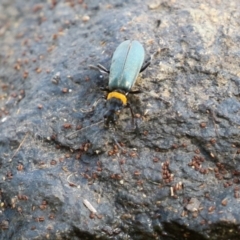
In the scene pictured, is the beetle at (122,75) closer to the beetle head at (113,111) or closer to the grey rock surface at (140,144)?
the beetle head at (113,111)

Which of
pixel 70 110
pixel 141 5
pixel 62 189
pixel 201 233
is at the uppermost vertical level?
pixel 141 5

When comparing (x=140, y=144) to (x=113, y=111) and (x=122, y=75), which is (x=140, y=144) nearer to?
(x=113, y=111)

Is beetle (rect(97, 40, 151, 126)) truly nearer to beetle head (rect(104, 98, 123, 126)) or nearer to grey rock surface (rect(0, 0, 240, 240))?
beetle head (rect(104, 98, 123, 126))

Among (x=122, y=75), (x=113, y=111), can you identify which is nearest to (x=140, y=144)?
(x=113, y=111)

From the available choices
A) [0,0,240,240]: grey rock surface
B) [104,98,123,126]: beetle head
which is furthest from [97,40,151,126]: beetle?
[0,0,240,240]: grey rock surface

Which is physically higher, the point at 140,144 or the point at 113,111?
the point at 113,111

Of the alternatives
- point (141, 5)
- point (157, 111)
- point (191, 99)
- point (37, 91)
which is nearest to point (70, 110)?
point (37, 91)

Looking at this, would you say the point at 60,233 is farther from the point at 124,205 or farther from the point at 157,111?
the point at 157,111
